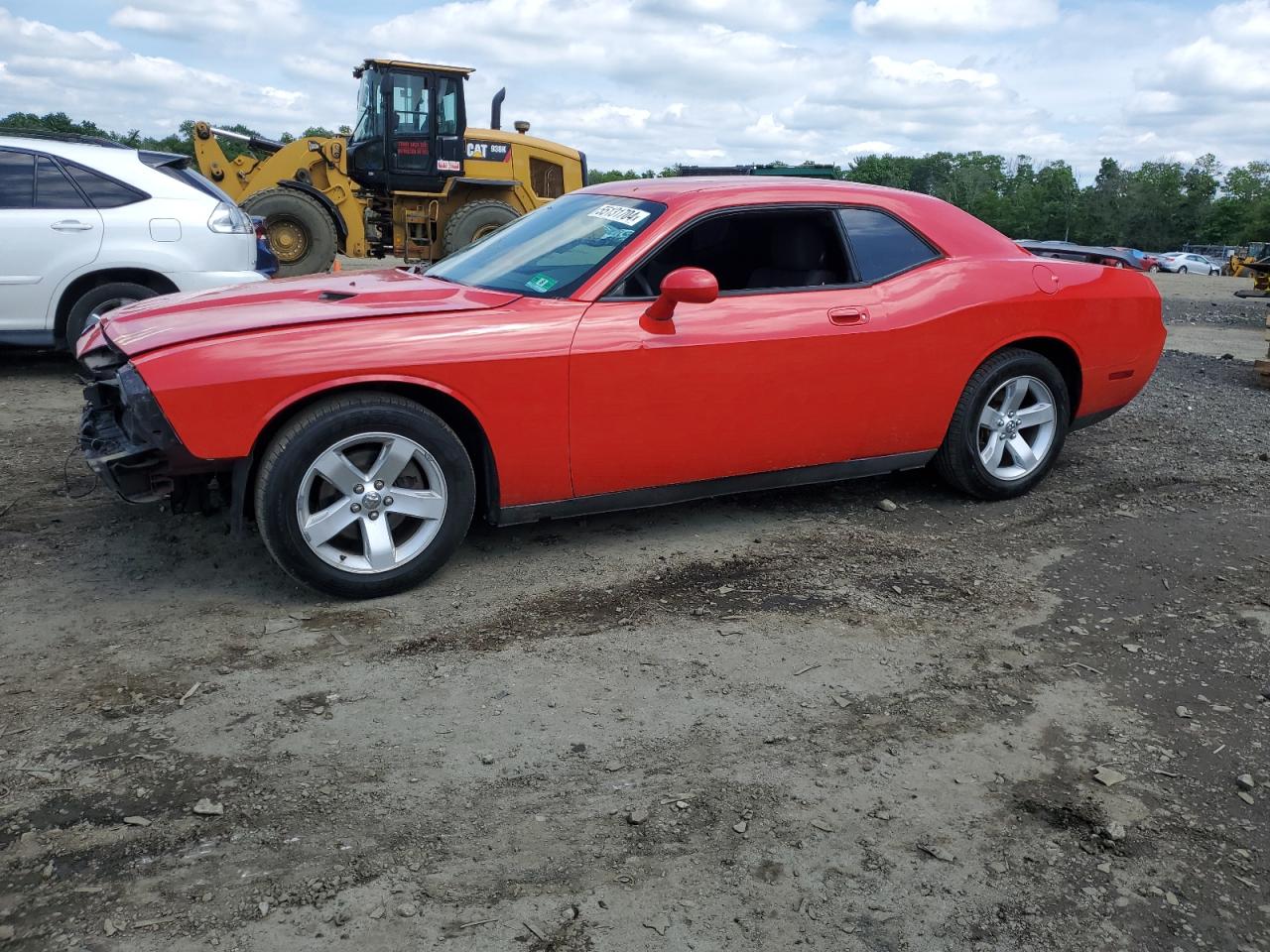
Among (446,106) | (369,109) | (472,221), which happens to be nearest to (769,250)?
(472,221)

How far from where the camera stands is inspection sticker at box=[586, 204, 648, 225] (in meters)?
4.59

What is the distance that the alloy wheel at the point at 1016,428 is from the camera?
17.4 feet

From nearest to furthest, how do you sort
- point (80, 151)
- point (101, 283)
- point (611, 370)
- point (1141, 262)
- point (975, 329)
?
point (611, 370)
point (975, 329)
point (101, 283)
point (80, 151)
point (1141, 262)

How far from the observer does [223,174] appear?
50.9 ft

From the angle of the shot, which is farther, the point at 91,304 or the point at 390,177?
the point at 390,177

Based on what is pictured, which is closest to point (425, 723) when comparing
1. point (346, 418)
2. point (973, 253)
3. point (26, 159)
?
point (346, 418)

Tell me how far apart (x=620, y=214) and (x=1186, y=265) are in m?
49.1

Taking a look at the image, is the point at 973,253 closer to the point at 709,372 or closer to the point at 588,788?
the point at 709,372

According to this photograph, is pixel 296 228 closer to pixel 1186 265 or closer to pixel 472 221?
pixel 472 221

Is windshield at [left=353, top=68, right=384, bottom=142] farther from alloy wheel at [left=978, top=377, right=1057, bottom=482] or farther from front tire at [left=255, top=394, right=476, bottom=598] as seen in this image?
front tire at [left=255, top=394, right=476, bottom=598]

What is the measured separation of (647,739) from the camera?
10.0ft

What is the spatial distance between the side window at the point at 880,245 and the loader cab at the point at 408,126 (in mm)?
10347

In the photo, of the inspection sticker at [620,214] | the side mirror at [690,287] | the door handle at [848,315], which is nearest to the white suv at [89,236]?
the inspection sticker at [620,214]

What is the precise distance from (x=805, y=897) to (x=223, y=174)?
15.5 meters
